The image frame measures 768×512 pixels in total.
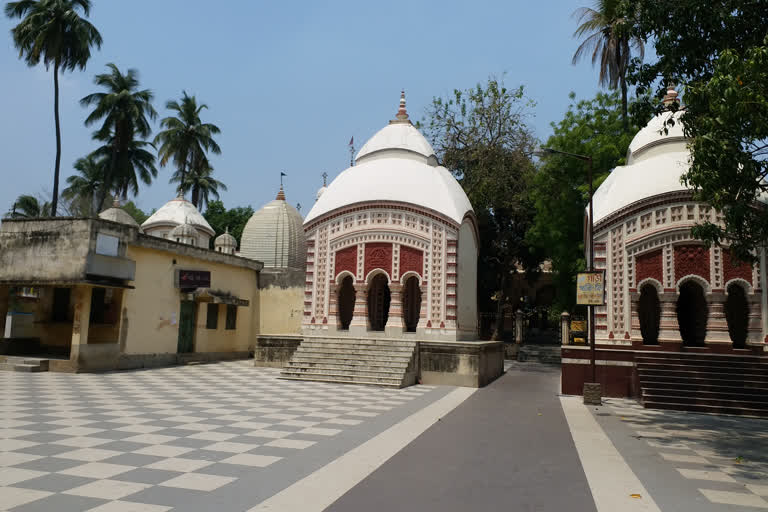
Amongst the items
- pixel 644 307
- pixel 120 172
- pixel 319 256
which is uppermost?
pixel 120 172

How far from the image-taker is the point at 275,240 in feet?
89.6

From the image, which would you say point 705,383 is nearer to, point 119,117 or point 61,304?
point 61,304

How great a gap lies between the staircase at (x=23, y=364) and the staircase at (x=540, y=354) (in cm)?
2006

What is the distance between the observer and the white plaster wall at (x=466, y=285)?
19.5 metres

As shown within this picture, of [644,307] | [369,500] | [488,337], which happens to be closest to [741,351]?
[644,307]

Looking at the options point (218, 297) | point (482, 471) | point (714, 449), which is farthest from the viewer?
point (218, 297)

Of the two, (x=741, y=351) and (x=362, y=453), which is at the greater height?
(x=741, y=351)

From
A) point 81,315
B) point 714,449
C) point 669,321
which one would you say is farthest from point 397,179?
point 714,449

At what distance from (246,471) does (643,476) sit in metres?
4.56

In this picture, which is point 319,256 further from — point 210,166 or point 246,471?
point 210,166

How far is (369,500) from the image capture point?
536 centimetres

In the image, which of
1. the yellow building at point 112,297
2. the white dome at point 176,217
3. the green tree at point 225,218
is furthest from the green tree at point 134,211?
the yellow building at point 112,297

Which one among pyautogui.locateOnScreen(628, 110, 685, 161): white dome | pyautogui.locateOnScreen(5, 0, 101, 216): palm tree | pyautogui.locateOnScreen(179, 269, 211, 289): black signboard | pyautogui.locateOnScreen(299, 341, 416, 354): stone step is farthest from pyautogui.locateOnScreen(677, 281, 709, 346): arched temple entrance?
pyautogui.locateOnScreen(5, 0, 101, 216): palm tree

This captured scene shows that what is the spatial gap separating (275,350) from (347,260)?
3961 millimetres
